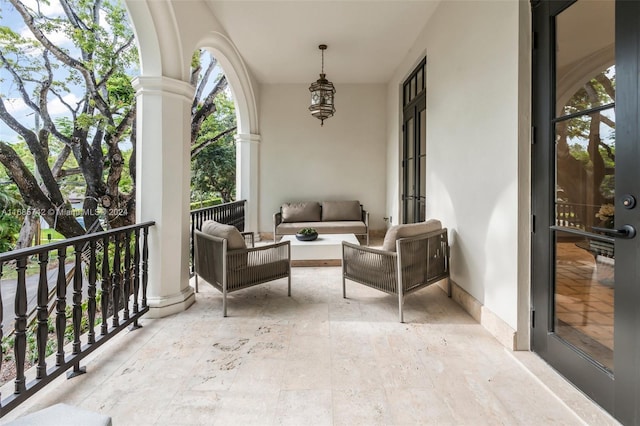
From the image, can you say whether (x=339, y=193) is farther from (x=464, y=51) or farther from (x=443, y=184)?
(x=464, y=51)

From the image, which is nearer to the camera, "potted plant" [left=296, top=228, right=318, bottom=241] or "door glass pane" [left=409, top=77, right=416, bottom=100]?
"potted plant" [left=296, top=228, right=318, bottom=241]

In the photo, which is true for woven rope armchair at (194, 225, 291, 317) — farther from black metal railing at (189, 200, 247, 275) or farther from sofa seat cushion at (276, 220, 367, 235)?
sofa seat cushion at (276, 220, 367, 235)

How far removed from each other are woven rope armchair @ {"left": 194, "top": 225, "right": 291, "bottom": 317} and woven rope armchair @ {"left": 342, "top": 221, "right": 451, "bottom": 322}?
2.25 ft

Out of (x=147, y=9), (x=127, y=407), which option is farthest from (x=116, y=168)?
(x=127, y=407)

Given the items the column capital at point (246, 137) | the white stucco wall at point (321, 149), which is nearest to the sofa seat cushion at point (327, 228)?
the white stucco wall at point (321, 149)

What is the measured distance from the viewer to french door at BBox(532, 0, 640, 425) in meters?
1.46

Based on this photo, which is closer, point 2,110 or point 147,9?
point 147,9

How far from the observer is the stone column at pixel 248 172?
20.7 feet

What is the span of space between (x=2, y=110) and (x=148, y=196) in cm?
624

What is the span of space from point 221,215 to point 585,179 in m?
4.48

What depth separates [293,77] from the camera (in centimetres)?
621

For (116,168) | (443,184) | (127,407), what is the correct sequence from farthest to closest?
(116,168)
(443,184)
(127,407)

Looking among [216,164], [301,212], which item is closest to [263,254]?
[301,212]

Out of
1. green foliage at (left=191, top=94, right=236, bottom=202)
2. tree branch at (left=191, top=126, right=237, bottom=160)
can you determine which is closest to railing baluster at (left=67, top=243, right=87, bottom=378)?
tree branch at (left=191, top=126, right=237, bottom=160)
